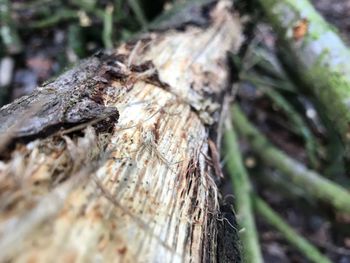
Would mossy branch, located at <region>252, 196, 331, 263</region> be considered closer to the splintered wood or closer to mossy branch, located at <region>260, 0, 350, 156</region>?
mossy branch, located at <region>260, 0, 350, 156</region>

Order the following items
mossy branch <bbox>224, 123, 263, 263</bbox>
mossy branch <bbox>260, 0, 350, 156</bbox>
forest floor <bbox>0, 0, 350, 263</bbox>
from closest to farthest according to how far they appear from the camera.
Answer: mossy branch <bbox>260, 0, 350, 156</bbox> → mossy branch <bbox>224, 123, 263, 263</bbox> → forest floor <bbox>0, 0, 350, 263</bbox>

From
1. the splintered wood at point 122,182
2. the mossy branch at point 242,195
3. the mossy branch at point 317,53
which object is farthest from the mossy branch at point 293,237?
the splintered wood at point 122,182

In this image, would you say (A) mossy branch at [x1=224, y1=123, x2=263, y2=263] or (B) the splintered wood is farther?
(A) mossy branch at [x1=224, y1=123, x2=263, y2=263]

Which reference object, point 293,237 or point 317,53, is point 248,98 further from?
point 317,53

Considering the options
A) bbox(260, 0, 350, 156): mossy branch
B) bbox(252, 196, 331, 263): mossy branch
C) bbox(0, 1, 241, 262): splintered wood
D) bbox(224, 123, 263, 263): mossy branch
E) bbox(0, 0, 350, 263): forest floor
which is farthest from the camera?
bbox(0, 0, 350, 263): forest floor

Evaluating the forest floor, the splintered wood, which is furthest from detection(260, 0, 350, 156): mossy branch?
the forest floor

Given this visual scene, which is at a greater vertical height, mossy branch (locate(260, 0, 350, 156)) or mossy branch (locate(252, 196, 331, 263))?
mossy branch (locate(260, 0, 350, 156))

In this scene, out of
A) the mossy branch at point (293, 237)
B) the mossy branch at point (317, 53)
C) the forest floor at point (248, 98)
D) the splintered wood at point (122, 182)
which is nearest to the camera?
the splintered wood at point (122, 182)

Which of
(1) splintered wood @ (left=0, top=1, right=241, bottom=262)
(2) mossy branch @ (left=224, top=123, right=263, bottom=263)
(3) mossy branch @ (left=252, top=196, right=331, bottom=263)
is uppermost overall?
(1) splintered wood @ (left=0, top=1, right=241, bottom=262)

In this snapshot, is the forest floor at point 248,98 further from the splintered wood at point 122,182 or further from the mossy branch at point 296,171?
the splintered wood at point 122,182
